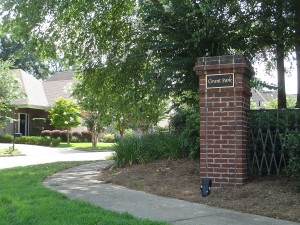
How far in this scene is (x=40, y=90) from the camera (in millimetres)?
40656

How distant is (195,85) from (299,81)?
9.41 ft

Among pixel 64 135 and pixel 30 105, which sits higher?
pixel 30 105

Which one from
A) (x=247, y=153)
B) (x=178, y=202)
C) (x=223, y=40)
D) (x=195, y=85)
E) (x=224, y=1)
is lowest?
(x=178, y=202)

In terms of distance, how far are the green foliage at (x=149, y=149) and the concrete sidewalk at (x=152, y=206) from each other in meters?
2.15

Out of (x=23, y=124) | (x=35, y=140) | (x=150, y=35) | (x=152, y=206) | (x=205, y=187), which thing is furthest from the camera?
(x=23, y=124)

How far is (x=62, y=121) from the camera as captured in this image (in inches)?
1265

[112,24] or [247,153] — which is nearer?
[247,153]

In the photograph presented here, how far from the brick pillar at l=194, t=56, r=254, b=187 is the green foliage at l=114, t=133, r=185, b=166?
2.61 meters

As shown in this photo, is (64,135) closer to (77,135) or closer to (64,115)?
(77,135)

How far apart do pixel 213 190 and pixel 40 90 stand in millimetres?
35677

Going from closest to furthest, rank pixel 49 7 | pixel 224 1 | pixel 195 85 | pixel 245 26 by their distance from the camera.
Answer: pixel 224 1 → pixel 245 26 → pixel 195 85 → pixel 49 7

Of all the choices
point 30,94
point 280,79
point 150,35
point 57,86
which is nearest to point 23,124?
point 30,94

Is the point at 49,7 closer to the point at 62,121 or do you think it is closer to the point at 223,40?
the point at 223,40

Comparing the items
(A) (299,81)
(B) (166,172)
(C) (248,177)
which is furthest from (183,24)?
(C) (248,177)
